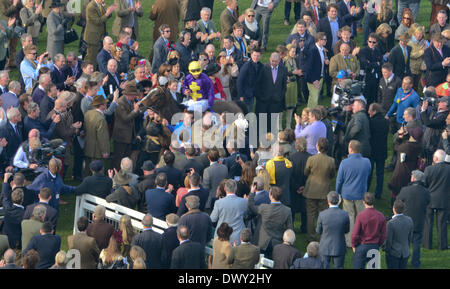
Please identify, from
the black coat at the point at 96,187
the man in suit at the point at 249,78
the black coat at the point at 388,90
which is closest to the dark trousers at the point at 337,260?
the black coat at the point at 96,187

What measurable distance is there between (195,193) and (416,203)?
3433mm

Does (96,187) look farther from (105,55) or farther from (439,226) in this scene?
(439,226)

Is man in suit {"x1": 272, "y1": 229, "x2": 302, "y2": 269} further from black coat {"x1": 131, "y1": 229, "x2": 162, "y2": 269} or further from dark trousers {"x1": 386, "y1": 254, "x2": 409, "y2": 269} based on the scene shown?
dark trousers {"x1": 386, "y1": 254, "x2": 409, "y2": 269}

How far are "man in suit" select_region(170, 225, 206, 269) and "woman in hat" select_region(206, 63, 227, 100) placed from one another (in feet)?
19.0

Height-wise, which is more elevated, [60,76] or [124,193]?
[60,76]

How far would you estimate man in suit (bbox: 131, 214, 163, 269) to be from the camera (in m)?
13.1

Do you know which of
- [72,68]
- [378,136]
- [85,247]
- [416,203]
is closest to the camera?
[85,247]

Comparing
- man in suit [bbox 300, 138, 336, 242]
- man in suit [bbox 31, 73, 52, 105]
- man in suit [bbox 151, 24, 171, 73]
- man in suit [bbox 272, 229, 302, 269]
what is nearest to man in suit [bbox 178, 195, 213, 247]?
man in suit [bbox 272, 229, 302, 269]

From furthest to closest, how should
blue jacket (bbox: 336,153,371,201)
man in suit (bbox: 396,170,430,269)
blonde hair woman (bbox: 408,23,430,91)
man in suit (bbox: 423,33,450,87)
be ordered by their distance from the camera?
blonde hair woman (bbox: 408,23,430,91) < man in suit (bbox: 423,33,450,87) < blue jacket (bbox: 336,153,371,201) < man in suit (bbox: 396,170,430,269)

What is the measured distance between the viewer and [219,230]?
1299 centimetres

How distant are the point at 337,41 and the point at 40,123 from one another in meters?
7.47

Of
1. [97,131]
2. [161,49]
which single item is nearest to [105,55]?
[161,49]

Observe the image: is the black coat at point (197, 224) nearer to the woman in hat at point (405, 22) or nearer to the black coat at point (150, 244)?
the black coat at point (150, 244)

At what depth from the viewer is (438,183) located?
1565 centimetres
